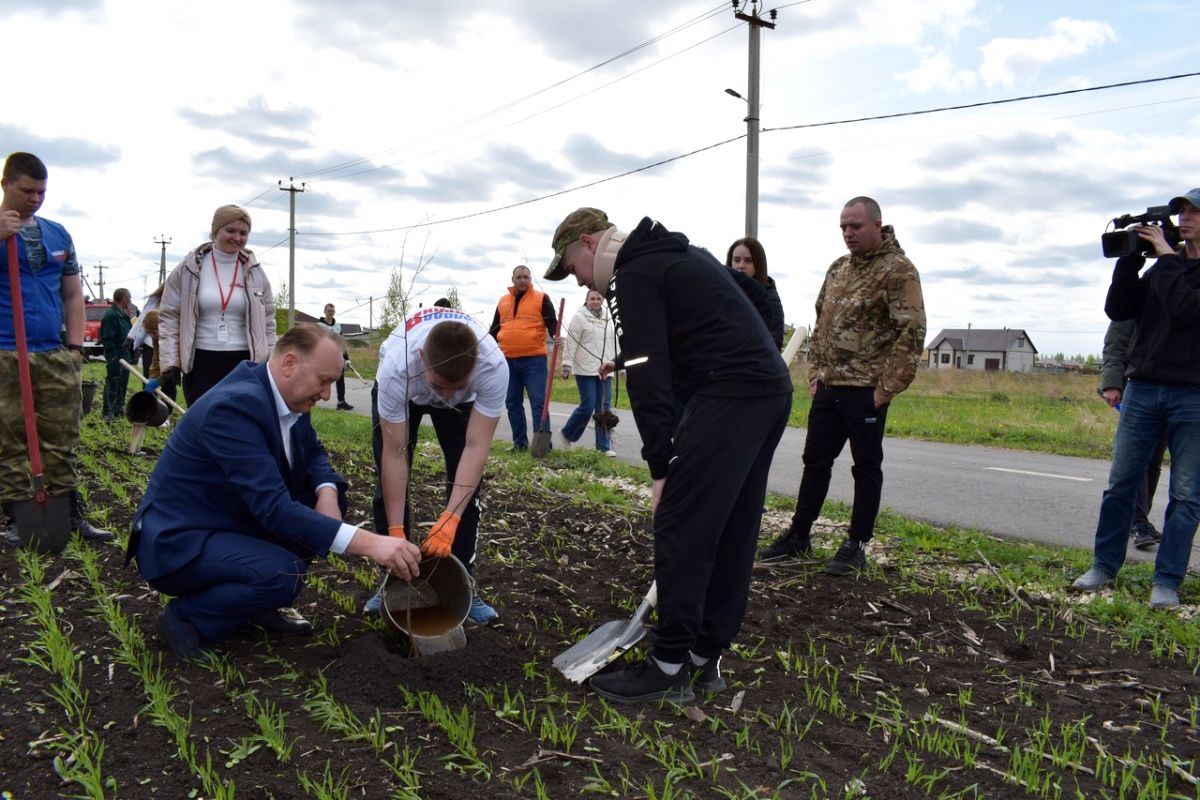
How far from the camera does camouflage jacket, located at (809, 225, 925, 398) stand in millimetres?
5016

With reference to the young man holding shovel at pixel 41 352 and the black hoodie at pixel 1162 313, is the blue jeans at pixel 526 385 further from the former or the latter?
the black hoodie at pixel 1162 313

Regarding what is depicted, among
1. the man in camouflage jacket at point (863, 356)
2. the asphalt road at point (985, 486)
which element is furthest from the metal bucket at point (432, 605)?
the asphalt road at point (985, 486)

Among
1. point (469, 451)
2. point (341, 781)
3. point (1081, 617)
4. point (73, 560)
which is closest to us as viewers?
point (341, 781)

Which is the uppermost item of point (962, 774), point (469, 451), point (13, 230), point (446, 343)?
point (13, 230)

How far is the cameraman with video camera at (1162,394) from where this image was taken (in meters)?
4.66

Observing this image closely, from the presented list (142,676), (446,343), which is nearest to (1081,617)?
(446,343)

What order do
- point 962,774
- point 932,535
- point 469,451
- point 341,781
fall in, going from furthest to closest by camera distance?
point 932,535 < point 469,451 < point 962,774 < point 341,781

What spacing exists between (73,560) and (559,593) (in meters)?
2.65

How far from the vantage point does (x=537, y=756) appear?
2953 millimetres

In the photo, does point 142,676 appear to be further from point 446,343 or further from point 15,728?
point 446,343

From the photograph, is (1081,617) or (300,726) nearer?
(300,726)

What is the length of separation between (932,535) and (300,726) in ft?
15.1

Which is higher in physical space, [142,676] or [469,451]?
[469,451]

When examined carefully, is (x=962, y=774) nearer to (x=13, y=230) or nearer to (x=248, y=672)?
(x=248, y=672)
